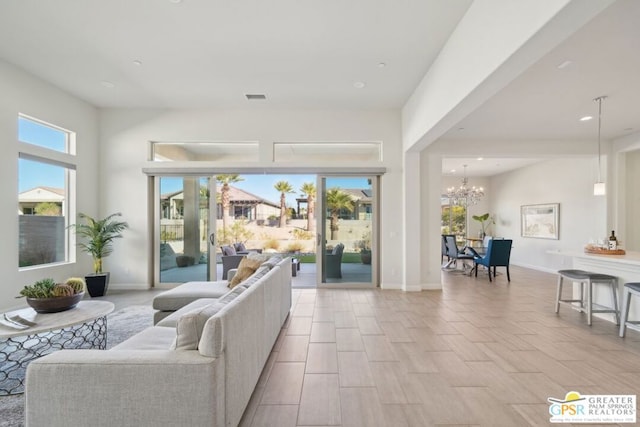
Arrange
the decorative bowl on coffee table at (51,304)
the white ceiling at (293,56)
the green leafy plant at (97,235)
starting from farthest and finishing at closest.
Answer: the green leafy plant at (97,235) < the white ceiling at (293,56) < the decorative bowl on coffee table at (51,304)

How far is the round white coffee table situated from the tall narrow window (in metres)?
2.03

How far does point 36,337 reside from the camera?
345 centimetres

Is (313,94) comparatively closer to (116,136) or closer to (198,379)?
(116,136)

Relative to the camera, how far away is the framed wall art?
320 inches

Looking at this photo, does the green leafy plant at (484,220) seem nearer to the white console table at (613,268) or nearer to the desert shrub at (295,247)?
the white console table at (613,268)

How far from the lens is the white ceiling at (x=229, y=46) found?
319cm

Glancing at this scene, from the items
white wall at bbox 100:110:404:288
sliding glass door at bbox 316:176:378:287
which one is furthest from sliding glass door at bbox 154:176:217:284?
sliding glass door at bbox 316:176:378:287

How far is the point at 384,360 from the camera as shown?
9.64 ft

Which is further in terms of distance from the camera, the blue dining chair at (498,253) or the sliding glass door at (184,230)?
the blue dining chair at (498,253)

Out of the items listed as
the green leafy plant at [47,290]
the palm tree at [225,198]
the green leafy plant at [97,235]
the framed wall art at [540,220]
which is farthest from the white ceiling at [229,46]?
the palm tree at [225,198]

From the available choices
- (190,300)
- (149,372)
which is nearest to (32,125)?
(190,300)

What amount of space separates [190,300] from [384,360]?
227 centimetres

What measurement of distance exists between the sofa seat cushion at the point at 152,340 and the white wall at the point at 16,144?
354cm

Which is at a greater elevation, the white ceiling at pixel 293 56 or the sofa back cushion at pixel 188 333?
the white ceiling at pixel 293 56
